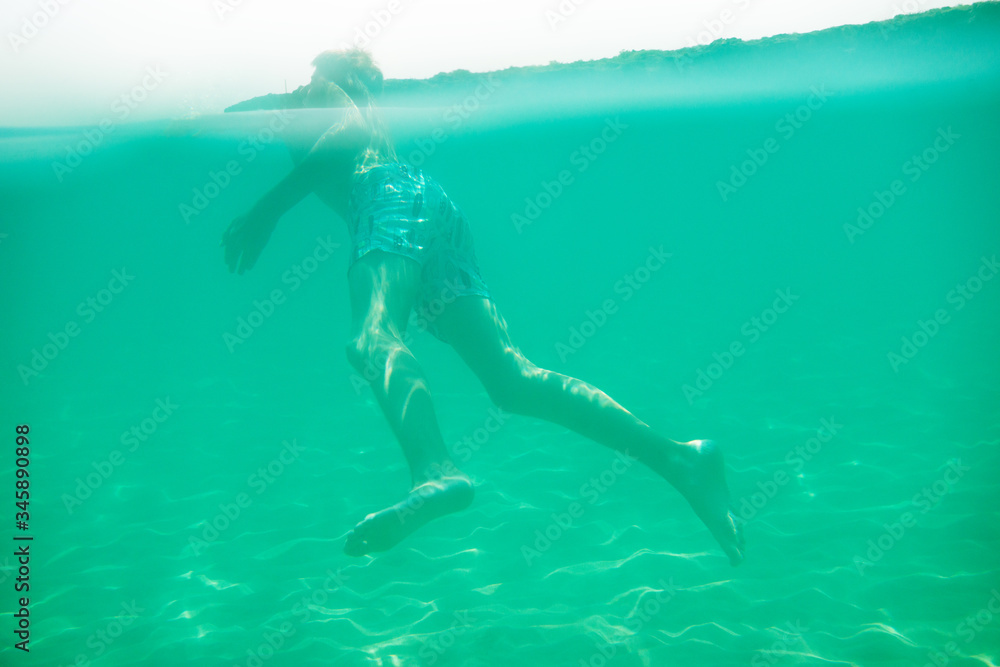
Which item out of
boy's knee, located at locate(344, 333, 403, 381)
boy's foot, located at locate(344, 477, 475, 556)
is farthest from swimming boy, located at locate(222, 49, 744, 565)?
boy's foot, located at locate(344, 477, 475, 556)

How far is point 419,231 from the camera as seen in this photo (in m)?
2.42

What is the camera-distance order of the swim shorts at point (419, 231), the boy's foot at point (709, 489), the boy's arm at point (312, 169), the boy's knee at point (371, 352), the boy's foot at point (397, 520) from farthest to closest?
the boy's foot at point (709, 489) → the boy's arm at point (312, 169) → the swim shorts at point (419, 231) → the boy's knee at point (371, 352) → the boy's foot at point (397, 520)

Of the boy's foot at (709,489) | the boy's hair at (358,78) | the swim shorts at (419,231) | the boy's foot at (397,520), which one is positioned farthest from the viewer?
the boy's hair at (358,78)

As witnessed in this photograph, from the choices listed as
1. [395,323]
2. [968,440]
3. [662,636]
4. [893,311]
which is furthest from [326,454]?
[893,311]

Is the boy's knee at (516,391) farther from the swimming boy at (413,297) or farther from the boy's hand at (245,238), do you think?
the boy's hand at (245,238)


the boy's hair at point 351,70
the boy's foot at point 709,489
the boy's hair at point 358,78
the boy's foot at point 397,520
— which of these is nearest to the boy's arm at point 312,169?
the boy's hair at point 358,78

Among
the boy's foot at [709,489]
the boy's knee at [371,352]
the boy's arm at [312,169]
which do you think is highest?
the boy's arm at [312,169]

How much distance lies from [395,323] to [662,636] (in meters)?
2.50

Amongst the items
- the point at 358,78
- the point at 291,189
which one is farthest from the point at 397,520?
the point at 358,78

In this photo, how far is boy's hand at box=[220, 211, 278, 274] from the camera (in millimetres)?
2611

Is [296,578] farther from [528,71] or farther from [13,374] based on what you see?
[528,71]

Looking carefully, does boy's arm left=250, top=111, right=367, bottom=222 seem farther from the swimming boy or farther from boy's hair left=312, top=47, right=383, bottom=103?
boy's hair left=312, top=47, right=383, bottom=103

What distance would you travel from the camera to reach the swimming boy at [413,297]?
197 centimetres

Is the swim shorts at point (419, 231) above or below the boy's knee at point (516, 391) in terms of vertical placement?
above
